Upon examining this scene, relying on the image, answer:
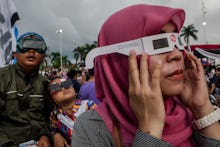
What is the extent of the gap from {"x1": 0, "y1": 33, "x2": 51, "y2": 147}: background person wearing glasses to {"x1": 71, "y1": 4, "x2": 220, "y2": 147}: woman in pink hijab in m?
1.27

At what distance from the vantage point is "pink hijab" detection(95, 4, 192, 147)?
4.42 ft

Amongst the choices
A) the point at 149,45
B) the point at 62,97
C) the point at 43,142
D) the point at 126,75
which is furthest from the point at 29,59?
the point at 149,45

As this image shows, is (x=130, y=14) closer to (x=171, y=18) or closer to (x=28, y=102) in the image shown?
(x=171, y=18)

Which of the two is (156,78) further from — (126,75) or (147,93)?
(126,75)

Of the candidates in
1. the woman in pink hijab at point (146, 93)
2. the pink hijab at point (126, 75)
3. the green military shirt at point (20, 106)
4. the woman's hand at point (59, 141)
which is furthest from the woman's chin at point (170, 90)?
the green military shirt at point (20, 106)

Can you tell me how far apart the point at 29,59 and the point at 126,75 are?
1579 mm

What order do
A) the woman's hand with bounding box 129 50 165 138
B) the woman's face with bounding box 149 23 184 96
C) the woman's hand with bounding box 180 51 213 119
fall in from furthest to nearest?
1. the woman's hand with bounding box 180 51 213 119
2. the woman's face with bounding box 149 23 184 96
3. the woman's hand with bounding box 129 50 165 138

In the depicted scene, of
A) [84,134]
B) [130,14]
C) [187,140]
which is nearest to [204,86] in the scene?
[187,140]

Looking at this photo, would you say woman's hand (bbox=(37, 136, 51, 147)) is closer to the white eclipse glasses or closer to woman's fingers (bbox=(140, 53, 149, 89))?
the white eclipse glasses

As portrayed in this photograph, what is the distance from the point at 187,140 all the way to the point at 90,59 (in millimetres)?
738

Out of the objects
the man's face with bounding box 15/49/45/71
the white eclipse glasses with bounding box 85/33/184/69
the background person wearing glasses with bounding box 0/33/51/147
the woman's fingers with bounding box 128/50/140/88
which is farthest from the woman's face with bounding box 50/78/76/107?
the woman's fingers with bounding box 128/50/140/88

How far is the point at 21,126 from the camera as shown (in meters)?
2.51

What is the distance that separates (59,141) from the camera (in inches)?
97.6

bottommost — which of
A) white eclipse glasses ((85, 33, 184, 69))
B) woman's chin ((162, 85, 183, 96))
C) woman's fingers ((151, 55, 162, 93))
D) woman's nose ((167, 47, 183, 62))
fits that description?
woman's chin ((162, 85, 183, 96))
